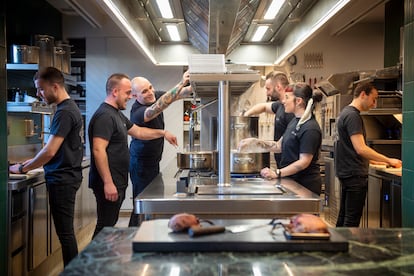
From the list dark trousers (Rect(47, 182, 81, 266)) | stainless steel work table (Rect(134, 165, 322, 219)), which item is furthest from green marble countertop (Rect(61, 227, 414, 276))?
dark trousers (Rect(47, 182, 81, 266))

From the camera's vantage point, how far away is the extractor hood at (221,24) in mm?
2335

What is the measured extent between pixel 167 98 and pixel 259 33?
3.52ft

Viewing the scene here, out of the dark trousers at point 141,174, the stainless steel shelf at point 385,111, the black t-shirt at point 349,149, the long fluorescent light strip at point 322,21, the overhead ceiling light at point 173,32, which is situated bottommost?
the dark trousers at point 141,174

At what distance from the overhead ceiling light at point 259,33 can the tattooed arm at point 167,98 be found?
2.51ft

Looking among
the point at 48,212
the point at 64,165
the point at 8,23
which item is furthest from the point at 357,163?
the point at 8,23

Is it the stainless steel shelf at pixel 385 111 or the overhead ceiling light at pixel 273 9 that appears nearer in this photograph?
the overhead ceiling light at pixel 273 9

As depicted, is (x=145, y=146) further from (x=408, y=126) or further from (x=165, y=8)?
(x=408, y=126)

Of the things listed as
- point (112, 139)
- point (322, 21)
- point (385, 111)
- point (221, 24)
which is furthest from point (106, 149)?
point (385, 111)

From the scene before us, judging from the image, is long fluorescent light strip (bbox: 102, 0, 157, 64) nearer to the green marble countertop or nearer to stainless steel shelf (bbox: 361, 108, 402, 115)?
the green marble countertop

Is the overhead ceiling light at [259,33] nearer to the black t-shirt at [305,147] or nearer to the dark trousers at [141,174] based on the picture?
the black t-shirt at [305,147]

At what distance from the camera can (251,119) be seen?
3.33 metres

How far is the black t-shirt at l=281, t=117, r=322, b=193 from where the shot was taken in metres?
2.84

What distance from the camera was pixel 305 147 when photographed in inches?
111

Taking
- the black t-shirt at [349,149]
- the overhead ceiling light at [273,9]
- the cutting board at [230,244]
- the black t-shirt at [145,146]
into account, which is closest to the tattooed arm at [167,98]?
the black t-shirt at [145,146]
